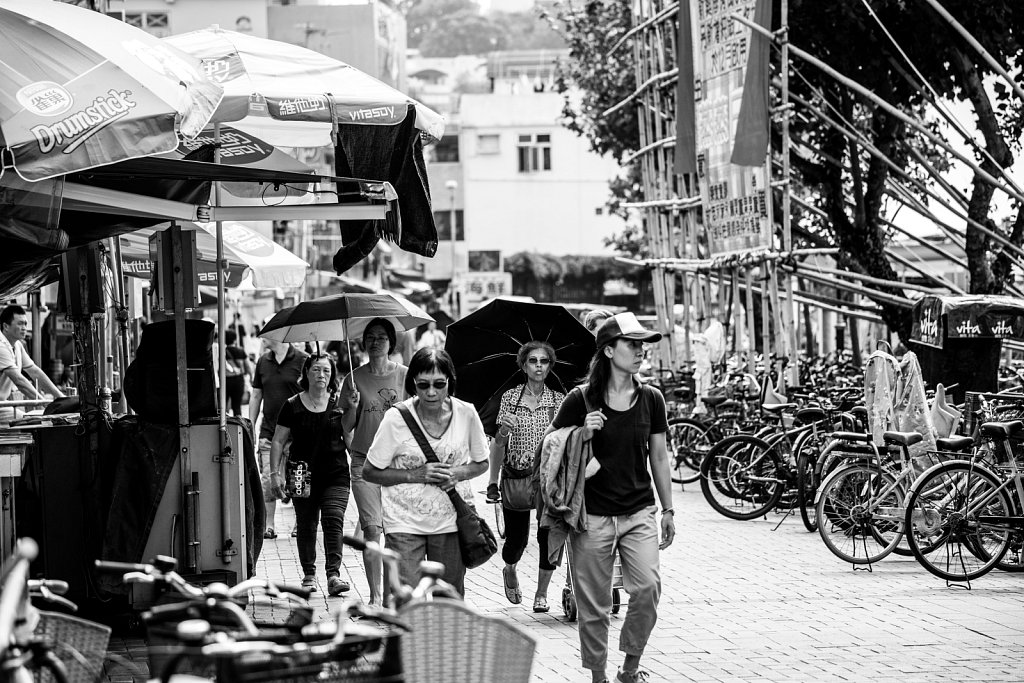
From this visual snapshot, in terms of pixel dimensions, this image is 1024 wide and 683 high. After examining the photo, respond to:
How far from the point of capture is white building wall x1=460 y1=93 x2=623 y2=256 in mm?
61344

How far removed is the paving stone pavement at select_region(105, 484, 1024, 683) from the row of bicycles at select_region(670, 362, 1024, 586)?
0.79 ft

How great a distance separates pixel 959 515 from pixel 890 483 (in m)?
0.82

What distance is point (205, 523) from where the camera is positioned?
8.05 meters

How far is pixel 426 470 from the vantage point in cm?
678

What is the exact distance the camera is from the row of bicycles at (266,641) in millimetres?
3203

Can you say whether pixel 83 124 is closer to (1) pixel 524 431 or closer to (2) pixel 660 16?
(1) pixel 524 431

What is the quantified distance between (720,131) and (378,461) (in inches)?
467

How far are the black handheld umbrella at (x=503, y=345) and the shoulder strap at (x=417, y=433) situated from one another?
7.63ft

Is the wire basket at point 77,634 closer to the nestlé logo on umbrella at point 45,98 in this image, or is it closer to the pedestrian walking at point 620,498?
the nestlé logo on umbrella at point 45,98

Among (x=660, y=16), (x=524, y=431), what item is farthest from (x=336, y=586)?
(x=660, y=16)

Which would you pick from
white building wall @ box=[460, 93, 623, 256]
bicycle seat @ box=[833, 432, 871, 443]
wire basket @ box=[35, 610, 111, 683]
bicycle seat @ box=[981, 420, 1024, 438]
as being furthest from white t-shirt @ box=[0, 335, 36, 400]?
white building wall @ box=[460, 93, 623, 256]

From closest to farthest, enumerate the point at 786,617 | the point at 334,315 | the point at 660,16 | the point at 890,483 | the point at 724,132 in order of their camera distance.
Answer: the point at 786,617, the point at 334,315, the point at 890,483, the point at 724,132, the point at 660,16

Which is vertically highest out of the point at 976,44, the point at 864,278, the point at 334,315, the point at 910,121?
the point at 976,44

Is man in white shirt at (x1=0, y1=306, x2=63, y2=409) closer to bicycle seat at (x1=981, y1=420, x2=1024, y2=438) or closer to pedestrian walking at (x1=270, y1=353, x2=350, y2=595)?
pedestrian walking at (x1=270, y1=353, x2=350, y2=595)
